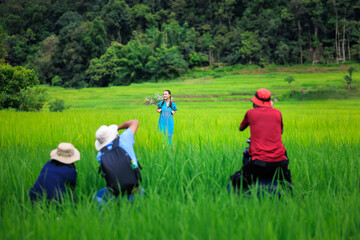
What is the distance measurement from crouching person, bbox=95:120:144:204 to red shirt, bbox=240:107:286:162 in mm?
972

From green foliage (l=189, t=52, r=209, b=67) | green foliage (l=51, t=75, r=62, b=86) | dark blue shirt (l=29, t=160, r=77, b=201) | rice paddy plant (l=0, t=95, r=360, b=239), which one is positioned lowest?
rice paddy plant (l=0, t=95, r=360, b=239)

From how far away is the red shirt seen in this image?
2.33 m

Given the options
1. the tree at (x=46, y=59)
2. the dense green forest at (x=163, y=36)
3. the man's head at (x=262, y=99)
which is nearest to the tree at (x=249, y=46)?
the dense green forest at (x=163, y=36)

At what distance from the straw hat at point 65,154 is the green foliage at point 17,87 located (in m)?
10.3

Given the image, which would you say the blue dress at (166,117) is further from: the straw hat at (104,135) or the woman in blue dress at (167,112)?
the straw hat at (104,135)

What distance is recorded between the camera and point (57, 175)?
2.21 m

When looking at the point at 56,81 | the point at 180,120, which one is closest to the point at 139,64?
the point at 56,81

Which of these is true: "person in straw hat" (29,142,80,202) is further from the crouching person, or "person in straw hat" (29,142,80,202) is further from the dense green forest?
the dense green forest

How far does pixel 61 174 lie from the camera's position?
223cm

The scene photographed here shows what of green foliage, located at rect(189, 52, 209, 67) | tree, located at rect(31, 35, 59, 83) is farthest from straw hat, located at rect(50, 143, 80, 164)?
green foliage, located at rect(189, 52, 209, 67)

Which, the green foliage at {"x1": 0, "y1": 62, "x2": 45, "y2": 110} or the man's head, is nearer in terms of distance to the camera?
the man's head

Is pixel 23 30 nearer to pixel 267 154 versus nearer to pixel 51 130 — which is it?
pixel 51 130

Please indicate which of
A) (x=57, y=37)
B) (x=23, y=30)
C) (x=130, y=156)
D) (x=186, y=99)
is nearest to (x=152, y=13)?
(x=57, y=37)

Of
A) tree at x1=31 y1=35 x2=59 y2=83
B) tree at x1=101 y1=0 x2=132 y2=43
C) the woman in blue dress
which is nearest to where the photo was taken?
the woman in blue dress
